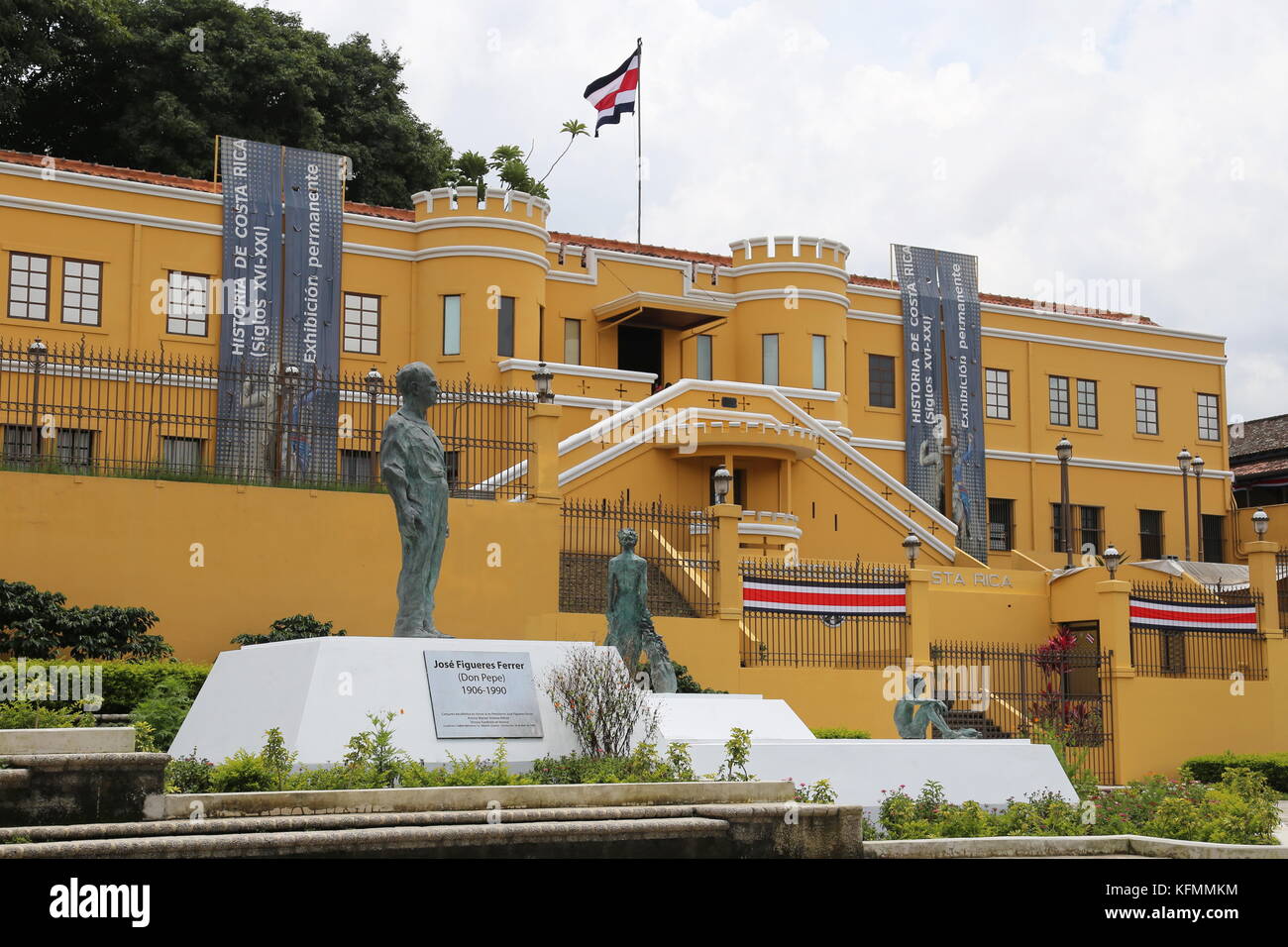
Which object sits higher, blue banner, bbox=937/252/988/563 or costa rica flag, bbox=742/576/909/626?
Answer: blue banner, bbox=937/252/988/563

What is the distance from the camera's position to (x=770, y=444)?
29.4 metres

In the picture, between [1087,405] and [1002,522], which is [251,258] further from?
[1087,405]

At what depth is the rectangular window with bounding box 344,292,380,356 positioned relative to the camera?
31172mm

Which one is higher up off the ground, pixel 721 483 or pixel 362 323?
pixel 362 323

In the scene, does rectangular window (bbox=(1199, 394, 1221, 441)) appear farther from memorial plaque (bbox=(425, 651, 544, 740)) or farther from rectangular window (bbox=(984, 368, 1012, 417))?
memorial plaque (bbox=(425, 651, 544, 740))

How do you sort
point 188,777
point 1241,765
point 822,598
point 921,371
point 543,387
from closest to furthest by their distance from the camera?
point 188,777
point 543,387
point 822,598
point 1241,765
point 921,371

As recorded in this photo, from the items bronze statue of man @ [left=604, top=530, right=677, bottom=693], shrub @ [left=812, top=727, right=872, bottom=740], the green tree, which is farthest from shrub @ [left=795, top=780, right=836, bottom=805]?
the green tree

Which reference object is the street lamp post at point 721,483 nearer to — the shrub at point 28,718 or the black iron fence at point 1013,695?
the black iron fence at point 1013,695

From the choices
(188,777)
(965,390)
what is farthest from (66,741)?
(965,390)

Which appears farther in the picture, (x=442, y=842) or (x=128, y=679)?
(x=128, y=679)

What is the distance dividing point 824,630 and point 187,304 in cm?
1445

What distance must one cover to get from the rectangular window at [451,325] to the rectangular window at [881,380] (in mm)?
10577

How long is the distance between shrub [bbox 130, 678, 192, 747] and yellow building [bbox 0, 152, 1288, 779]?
2270mm

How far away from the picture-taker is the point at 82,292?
2856 centimetres
